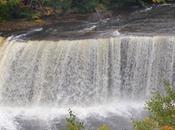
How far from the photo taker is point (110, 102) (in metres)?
14.9

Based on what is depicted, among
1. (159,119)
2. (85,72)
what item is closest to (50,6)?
(85,72)

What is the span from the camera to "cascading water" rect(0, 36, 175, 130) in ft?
48.3

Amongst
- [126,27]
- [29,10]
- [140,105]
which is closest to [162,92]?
[140,105]

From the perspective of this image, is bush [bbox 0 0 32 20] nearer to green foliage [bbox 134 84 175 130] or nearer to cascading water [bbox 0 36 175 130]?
cascading water [bbox 0 36 175 130]

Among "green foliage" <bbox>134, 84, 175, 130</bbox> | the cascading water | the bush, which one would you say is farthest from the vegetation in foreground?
the bush

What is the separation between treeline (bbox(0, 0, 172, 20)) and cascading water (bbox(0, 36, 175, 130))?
362cm

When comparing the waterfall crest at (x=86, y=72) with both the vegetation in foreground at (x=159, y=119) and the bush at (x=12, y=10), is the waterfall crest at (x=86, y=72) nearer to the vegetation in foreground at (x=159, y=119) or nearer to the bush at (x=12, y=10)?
the bush at (x=12, y=10)

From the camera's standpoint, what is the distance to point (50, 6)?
1928 cm

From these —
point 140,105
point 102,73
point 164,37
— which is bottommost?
point 140,105

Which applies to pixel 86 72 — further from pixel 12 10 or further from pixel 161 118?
pixel 161 118

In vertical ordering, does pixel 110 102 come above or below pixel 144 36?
below

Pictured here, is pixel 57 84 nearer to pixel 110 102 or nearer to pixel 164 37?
pixel 110 102

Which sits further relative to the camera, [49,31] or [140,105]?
[49,31]

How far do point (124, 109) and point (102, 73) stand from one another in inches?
53.6
